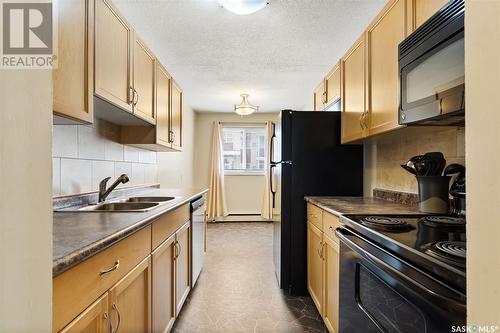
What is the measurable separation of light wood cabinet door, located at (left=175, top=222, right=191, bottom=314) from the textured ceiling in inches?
63.0

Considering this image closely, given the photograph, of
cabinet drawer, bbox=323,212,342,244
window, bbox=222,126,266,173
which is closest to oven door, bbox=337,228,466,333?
cabinet drawer, bbox=323,212,342,244

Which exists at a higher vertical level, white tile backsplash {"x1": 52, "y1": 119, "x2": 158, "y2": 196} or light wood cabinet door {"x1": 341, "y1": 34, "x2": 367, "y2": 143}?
light wood cabinet door {"x1": 341, "y1": 34, "x2": 367, "y2": 143}

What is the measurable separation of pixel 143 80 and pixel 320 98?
1884mm

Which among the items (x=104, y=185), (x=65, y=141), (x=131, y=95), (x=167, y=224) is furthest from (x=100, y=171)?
(x=167, y=224)

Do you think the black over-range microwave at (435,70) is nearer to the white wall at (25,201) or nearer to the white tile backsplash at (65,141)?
the white wall at (25,201)

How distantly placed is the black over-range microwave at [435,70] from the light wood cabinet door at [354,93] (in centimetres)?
56

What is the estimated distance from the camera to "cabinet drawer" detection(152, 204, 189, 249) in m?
1.50

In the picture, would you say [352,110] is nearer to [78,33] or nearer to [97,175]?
[78,33]

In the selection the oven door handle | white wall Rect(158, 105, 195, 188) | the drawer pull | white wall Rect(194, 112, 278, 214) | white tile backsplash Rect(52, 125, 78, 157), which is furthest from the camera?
white wall Rect(194, 112, 278, 214)

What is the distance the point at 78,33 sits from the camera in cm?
123

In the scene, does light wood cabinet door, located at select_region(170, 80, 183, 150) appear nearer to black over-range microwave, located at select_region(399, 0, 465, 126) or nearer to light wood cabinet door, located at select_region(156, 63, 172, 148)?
light wood cabinet door, located at select_region(156, 63, 172, 148)

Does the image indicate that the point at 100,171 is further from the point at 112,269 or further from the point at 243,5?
the point at 243,5

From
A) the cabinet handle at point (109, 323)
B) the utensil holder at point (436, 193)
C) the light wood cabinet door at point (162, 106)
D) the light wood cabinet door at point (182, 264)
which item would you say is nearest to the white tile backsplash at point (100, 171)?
the light wood cabinet door at point (162, 106)

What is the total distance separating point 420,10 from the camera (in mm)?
1313
